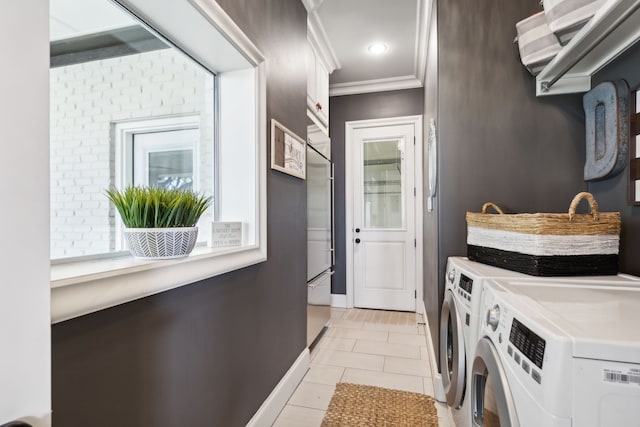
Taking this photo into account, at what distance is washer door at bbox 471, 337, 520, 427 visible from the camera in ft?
2.34

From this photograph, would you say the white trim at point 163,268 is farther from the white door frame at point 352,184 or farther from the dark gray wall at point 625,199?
the white door frame at point 352,184

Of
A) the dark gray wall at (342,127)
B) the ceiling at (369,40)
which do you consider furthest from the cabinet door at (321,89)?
the dark gray wall at (342,127)

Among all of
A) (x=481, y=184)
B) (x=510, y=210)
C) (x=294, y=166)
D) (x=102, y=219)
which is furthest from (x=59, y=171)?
(x=510, y=210)

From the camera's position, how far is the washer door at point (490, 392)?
71cm

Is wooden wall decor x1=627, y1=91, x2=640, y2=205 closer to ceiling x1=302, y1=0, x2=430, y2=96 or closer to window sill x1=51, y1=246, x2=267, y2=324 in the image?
ceiling x1=302, y1=0, x2=430, y2=96

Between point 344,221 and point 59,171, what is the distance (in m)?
3.06

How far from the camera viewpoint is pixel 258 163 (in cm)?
152

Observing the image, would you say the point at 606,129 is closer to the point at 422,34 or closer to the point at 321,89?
the point at 422,34

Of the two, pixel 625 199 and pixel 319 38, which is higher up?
pixel 319 38

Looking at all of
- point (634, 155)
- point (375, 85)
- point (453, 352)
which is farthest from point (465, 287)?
point (375, 85)

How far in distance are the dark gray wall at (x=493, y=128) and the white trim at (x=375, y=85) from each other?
5.47 ft

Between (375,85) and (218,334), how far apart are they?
10.8ft

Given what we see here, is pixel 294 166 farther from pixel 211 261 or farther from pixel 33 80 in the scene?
pixel 33 80

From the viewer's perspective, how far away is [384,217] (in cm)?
374
